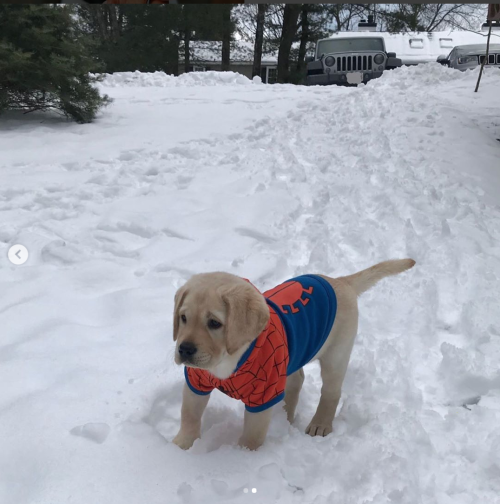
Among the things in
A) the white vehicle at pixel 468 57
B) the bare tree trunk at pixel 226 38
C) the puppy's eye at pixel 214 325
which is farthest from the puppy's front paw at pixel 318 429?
the bare tree trunk at pixel 226 38

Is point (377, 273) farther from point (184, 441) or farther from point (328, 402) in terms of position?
point (184, 441)

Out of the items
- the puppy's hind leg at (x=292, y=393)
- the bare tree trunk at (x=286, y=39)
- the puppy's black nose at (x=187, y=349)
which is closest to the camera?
the puppy's black nose at (x=187, y=349)

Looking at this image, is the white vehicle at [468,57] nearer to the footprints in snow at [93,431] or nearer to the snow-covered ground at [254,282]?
the snow-covered ground at [254,282]

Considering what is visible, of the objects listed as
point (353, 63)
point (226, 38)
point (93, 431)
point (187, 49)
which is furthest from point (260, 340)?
point (226, 38)

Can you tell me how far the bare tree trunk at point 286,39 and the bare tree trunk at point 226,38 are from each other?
2.20 meters

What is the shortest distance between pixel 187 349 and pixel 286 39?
22253mm

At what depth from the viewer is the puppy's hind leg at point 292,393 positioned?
2.77 m

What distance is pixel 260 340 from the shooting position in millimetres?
2252

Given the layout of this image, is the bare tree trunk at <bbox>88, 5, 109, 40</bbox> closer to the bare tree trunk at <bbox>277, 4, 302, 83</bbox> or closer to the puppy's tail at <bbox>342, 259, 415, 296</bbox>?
the bare tree trunk at <bbox>277, 4, 302, 83</bbox>

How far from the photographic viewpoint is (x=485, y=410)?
2.70 m

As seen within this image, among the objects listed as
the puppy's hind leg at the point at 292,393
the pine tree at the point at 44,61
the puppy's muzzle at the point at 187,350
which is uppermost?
the pine tree at the point at 44,61

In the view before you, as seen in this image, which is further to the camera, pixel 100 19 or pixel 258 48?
pixel 258 48

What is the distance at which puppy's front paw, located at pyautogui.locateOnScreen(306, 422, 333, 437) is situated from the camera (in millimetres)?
2611

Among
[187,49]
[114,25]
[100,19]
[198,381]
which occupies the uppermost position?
[100,19]
